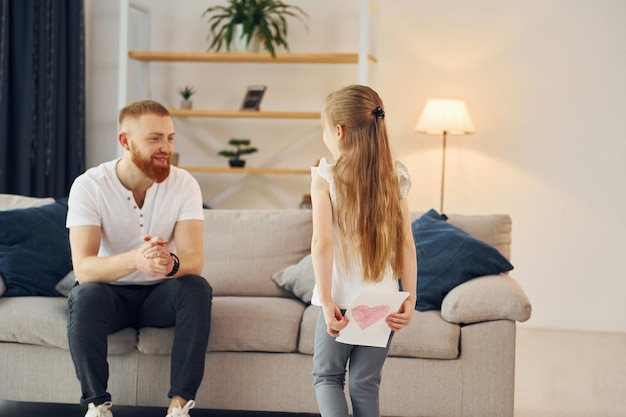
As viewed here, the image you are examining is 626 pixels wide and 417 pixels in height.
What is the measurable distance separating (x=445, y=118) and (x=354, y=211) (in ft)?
9.53

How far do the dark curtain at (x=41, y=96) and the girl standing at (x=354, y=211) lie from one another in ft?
9.63

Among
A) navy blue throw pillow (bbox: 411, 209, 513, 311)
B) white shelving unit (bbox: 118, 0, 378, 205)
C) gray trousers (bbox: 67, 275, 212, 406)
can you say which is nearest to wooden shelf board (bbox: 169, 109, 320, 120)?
white shelving unit (bbox: 118, 0, 378, 205)

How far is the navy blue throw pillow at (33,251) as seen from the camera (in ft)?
10.5

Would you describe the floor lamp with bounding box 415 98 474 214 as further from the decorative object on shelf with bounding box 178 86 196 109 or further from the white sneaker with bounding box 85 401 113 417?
the white sneaker with bounding box 85 401 113 417

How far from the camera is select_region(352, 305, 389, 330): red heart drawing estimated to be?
2.10m

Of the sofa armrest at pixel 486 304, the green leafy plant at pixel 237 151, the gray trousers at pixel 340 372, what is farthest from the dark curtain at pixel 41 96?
the gray trousers at pixel 340 372

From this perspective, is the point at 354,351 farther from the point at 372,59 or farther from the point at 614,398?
the point at 372,59

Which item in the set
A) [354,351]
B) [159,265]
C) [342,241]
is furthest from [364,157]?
[159,265]

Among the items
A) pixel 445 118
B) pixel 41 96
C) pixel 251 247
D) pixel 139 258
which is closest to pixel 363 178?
pixel 139 258

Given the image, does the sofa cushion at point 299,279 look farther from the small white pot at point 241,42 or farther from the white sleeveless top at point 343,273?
the small white pot at point 241,42

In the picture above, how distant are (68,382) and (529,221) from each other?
309cm

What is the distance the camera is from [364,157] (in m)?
2.13

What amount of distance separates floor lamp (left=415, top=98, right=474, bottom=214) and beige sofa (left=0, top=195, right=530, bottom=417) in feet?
6.40

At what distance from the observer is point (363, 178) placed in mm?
2127
